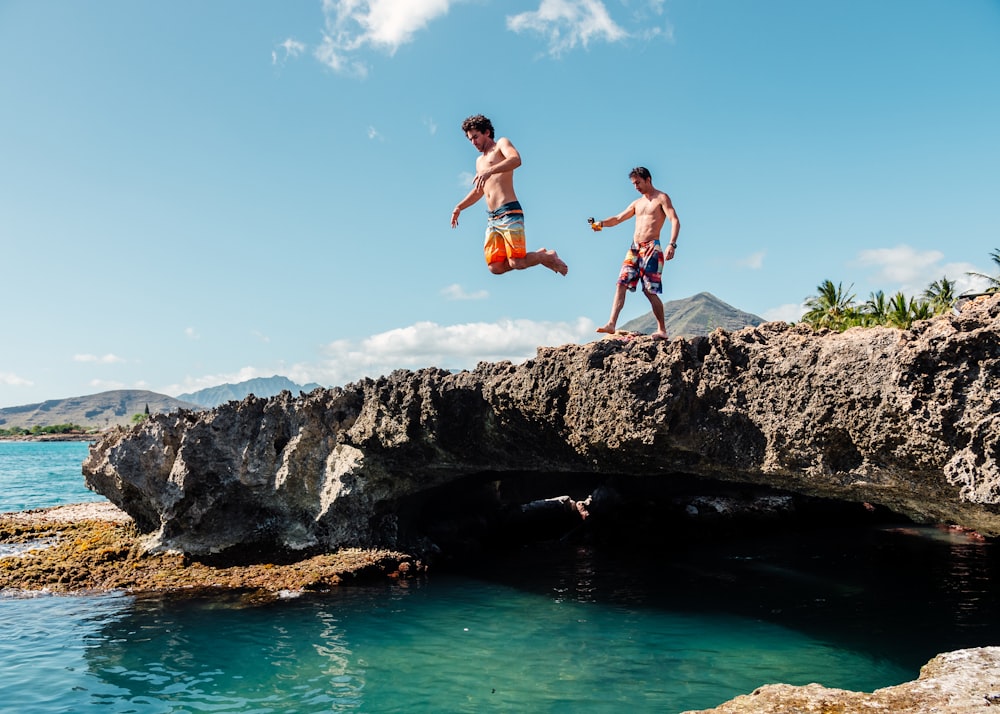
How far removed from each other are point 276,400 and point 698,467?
10.9 meters

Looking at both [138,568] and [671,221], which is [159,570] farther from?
[671,221]

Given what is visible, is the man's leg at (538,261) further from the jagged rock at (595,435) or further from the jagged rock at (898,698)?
the jagged rock at (898,698)

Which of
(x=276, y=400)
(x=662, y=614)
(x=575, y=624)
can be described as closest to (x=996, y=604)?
(x=662, y=614)

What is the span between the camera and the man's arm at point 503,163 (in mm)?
9812

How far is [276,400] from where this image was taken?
17.8 metres

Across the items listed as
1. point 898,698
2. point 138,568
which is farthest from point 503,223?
point 138,568

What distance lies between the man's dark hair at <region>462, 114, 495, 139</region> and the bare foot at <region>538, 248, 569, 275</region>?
6.90ft

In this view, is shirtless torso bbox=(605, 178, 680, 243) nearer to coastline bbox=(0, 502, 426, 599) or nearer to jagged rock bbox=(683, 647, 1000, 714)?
jagged rock bbox=(683, 647, 1000, 714)

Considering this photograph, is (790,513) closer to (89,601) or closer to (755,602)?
(755,602)

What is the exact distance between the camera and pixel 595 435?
12156mm

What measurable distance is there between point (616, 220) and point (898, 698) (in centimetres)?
791

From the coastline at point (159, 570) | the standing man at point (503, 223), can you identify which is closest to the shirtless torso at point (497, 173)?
the standing man at point (503, 223)

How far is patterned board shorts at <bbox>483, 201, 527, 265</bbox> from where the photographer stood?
1021cm

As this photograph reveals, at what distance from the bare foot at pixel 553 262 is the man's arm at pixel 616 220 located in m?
1.81
